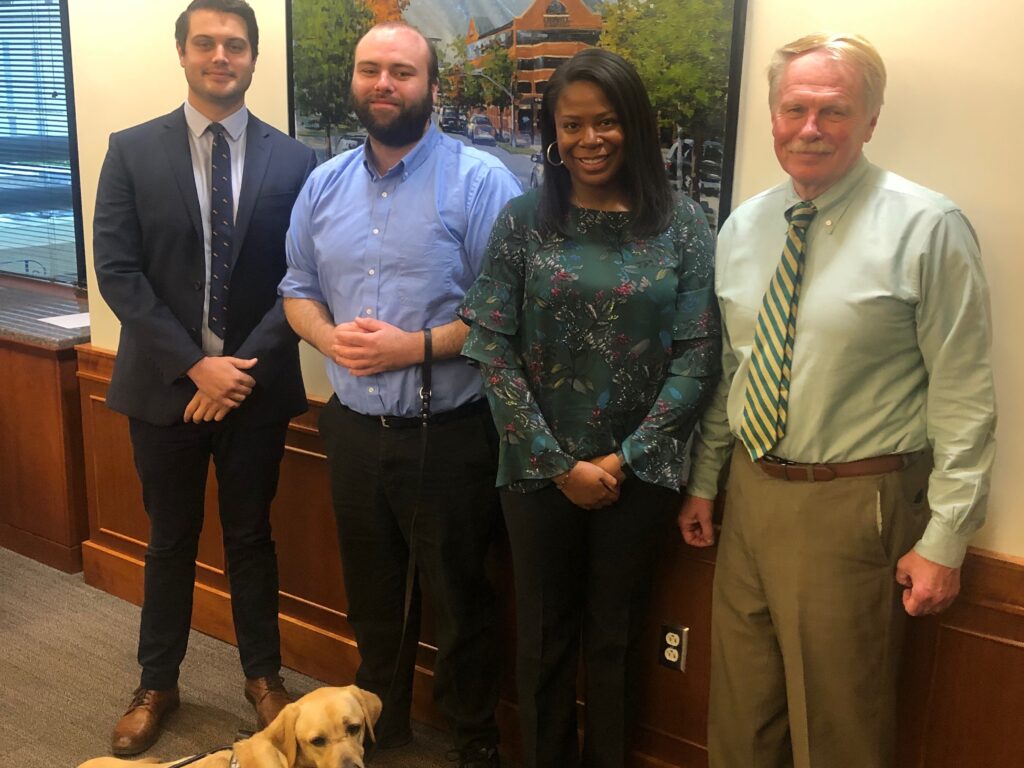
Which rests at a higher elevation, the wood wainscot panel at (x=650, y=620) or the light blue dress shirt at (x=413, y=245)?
the light blue dress shirt at (x=413, y=245)

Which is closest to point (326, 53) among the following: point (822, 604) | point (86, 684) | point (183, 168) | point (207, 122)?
point (207, 122)

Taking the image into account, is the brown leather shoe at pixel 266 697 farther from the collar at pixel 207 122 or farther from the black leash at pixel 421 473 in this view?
the collar at pixel 207 122

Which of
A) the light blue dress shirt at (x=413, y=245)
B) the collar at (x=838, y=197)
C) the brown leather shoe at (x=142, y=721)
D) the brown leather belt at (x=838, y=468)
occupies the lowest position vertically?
the brown leather shoe at (x=142, y=721)

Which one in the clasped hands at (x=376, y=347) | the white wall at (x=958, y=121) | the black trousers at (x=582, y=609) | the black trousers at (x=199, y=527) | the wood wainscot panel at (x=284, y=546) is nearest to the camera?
the white wall at (x=958, y=121)

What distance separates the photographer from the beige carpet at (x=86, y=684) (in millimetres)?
2408

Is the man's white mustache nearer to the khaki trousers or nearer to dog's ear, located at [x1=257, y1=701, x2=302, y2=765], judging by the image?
the khaki trousers

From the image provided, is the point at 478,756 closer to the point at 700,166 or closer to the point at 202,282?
the point at 202,282

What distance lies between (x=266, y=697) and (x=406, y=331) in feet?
3.58

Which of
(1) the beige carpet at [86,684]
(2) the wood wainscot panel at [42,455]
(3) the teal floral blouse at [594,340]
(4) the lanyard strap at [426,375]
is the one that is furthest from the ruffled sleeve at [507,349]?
(2) the wood wainscot panel at [42,455]

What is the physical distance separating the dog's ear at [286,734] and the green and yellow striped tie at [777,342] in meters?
1.04

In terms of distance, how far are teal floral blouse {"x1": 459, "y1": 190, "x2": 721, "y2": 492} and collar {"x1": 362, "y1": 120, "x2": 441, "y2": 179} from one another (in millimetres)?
293

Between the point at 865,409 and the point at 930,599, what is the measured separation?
1.07 ft

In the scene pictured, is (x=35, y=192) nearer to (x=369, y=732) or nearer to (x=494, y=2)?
(x=494, y=2)

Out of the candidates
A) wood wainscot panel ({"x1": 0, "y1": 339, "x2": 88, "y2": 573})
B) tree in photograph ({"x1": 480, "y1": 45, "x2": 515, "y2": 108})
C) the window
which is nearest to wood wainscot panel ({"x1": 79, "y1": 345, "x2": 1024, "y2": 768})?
wood wainscot panel ({"x1": 0, "y1": 339, "x2": 88, "y2": 573})
